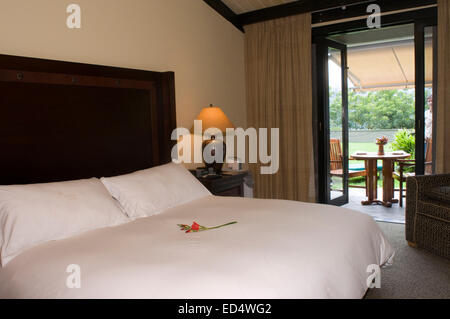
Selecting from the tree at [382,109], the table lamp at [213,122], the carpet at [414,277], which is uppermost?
the tree at [382,109]

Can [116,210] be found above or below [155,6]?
below

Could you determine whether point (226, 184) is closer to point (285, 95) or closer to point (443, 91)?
point (285, 95)

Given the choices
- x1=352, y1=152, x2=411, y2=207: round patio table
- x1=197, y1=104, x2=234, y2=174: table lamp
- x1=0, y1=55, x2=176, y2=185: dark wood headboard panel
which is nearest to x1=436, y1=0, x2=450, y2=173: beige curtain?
x1=352, y1=152, x2=411, y2=207: round patio table

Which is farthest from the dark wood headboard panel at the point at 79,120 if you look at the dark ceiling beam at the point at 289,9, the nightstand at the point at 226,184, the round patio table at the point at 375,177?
the round patio table at the point at 375,177

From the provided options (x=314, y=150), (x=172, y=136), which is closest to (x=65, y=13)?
(x=172, y=136)

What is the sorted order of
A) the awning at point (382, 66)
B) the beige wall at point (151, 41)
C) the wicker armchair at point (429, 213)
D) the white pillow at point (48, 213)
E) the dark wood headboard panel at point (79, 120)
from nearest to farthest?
the white pillow at point (48, 213) < the dark wood headboard panel at point (79, 120) < the beige wall at point (151, 41) < the wicker armchair at point (429, 213) < the awning at point (382, 66)

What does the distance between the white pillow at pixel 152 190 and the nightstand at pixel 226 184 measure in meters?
0.42

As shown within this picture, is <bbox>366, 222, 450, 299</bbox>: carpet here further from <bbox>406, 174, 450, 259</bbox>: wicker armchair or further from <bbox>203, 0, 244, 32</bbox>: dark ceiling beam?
<bbox>203, 0, 244, 32</bbox>: dark ceiling beam

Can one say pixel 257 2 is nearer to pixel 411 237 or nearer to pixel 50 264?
pixel 411 237

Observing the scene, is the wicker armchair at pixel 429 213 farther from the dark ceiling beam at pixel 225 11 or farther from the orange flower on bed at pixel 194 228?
the dark ceiling beam at pixel 225 11

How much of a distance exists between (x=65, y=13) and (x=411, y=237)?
11.3 feet

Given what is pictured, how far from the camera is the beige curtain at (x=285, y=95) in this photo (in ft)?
14.4

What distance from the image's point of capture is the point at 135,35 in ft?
10.8
